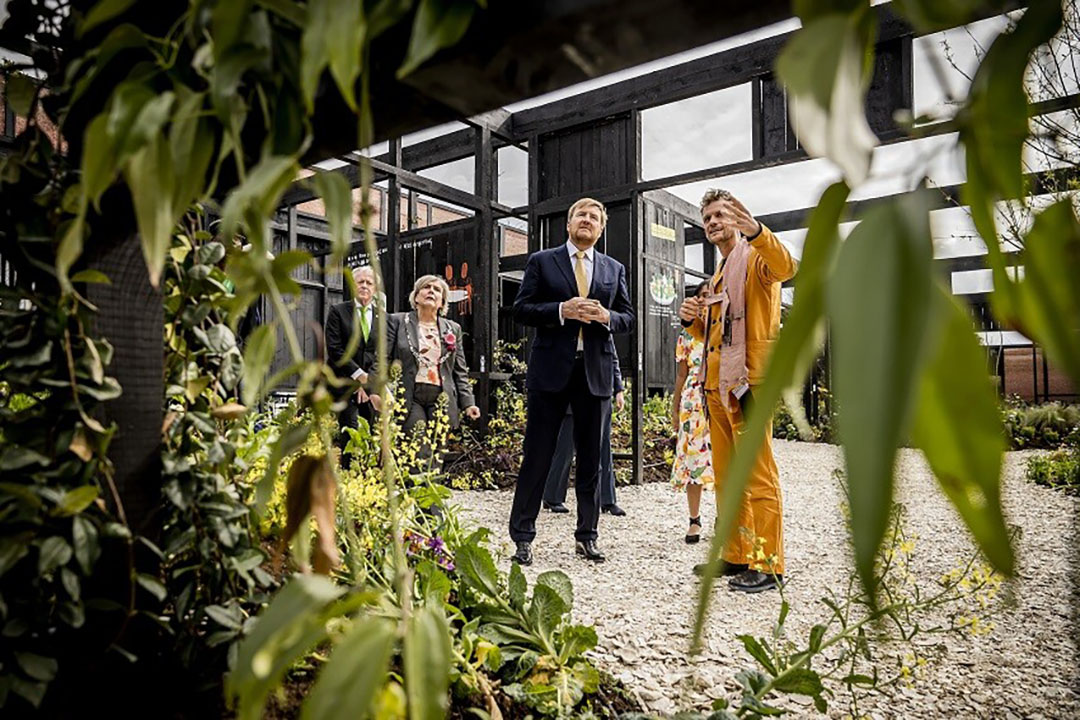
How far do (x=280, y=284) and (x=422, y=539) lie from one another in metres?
1.53

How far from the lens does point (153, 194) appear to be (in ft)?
1.07

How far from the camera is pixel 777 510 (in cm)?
279

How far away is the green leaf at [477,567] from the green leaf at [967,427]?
4.77 ft

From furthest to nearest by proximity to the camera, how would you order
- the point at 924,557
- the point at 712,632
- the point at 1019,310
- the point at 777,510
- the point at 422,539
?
the point at 924,557 < the point at 777,510 < the point at 712,632 < the point at 422,539 < the point at 1019,310

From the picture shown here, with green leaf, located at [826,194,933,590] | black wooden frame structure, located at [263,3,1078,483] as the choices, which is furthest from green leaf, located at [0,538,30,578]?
black wooden frame structure, located at [263,3,1078,483]

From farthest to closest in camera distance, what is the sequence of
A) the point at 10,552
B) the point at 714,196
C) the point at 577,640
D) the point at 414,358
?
the point at 414,358, the point at 714,196, the point at 577,640, the point at 10,552

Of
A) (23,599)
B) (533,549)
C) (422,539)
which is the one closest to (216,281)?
(23,599)

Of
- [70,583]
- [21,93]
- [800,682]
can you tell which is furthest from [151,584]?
[800,682]

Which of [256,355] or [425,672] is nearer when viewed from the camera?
[425,672]

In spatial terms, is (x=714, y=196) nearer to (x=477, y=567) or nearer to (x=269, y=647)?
(x=477, y=567)

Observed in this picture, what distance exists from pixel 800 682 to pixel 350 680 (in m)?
1.23

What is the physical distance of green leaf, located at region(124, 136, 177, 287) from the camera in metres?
0.32

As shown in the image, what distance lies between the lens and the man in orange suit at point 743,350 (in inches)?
109

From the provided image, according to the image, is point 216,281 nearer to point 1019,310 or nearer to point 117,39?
point 117,39
